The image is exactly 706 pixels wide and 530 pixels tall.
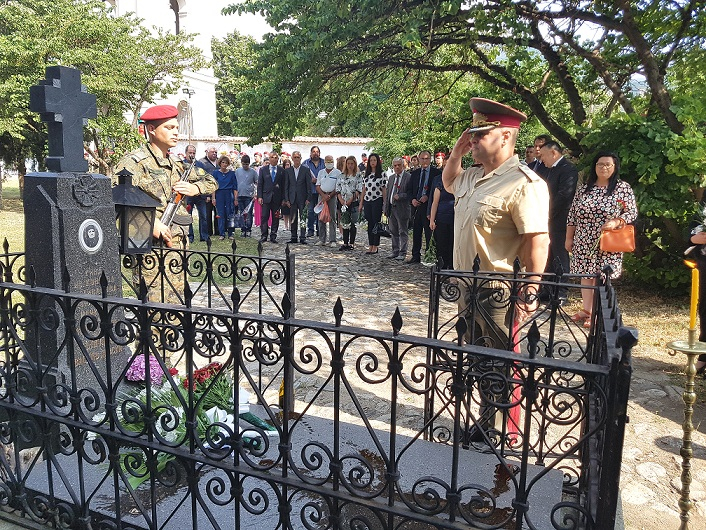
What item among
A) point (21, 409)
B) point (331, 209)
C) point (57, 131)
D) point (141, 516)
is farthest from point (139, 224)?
point (331, 209)

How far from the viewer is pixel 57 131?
3416 mm

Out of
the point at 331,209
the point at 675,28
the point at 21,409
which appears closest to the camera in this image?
the point at 21,409

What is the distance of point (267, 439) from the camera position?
2.22 meters

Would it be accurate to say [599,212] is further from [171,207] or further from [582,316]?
[171,207]

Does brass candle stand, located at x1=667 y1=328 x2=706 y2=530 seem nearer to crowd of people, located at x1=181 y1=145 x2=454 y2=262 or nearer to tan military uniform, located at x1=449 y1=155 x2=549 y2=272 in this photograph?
tan military uniform, located at x1=449 y1=155 x2=549 y2=272

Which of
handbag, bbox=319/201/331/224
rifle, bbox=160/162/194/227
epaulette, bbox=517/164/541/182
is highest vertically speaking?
epaulette, bbox=517/164/541/182

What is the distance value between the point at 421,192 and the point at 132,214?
284 inches

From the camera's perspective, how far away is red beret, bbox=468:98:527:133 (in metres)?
3.41

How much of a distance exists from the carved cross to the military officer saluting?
1.09 m

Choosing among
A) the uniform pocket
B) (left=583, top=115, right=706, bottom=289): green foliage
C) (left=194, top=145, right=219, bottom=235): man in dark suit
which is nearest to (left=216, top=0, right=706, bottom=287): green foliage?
(left=583, top=115, right=706, bottom=289): green foliage

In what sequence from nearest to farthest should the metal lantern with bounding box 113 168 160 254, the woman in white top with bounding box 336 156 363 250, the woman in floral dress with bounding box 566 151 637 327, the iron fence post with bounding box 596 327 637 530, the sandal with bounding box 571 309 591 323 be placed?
the iron fence post with bounding box 596 327 637 530 → the metal lantern with bounding box 113 168 160 254 → the woman in floral dress with bounding box 566 151 637 327 → the sandal with bounding box 571 309 591 323 → the woman in white top with bounding box 336 156 363 250

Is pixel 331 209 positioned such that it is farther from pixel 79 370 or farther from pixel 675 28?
pixel 79 370

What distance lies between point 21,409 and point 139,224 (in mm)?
1623

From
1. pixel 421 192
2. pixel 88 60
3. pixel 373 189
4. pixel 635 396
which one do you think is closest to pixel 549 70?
pixel 421 192
